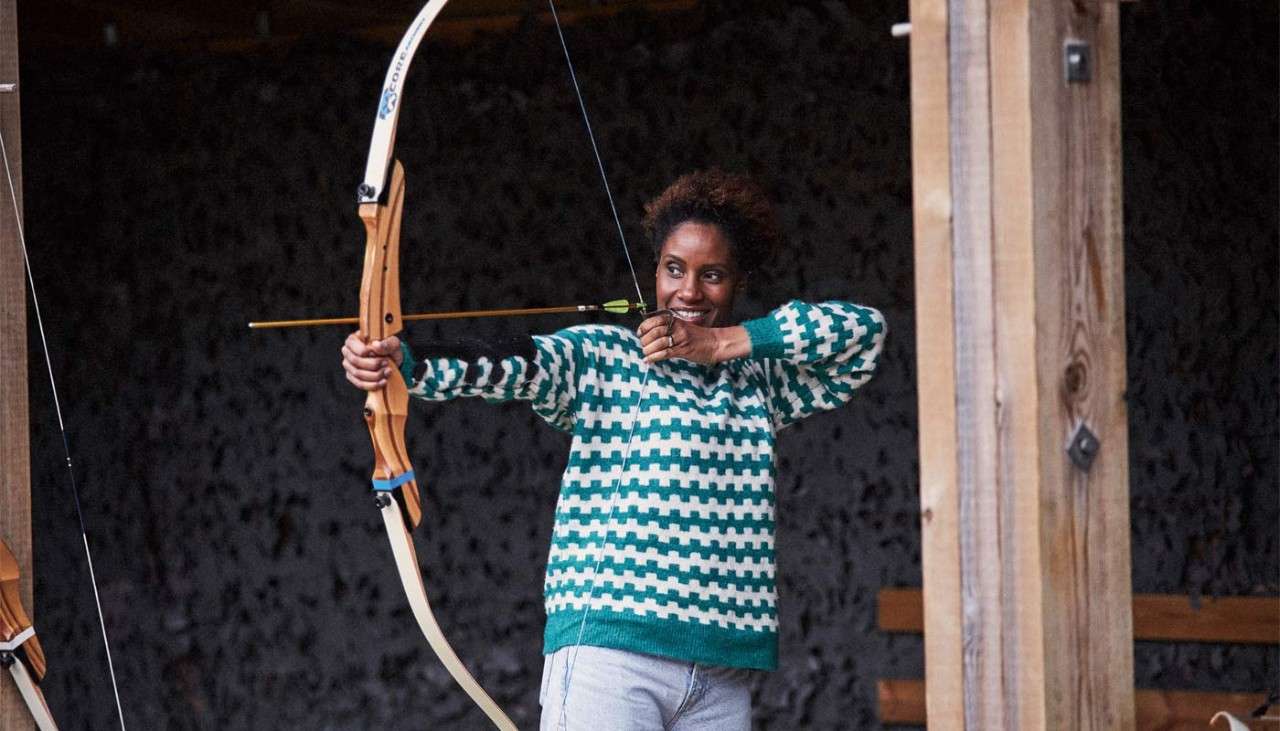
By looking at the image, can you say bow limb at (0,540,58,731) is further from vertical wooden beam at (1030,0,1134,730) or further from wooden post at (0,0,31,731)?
vertical wooden beam at (1030,0,1134,730)

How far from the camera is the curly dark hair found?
2.56m

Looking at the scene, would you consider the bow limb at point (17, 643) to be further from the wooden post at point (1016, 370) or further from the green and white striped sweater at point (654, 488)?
the wooden post at point (1016, 370)

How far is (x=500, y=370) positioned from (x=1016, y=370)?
2.40 ft

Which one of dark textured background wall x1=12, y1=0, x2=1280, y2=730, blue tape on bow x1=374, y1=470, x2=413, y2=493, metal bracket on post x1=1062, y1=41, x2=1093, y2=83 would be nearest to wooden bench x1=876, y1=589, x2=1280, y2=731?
dark textured background wall x1=12, y1=0, x2=1280, y2=730

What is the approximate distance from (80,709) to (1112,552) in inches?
162

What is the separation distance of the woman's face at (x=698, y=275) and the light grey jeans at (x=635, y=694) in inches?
19.8

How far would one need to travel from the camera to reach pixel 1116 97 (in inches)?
78.8

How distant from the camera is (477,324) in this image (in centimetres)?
487

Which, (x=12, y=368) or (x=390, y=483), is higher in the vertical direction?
(x=12, y=368)

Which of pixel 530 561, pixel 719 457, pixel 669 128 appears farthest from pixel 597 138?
pixel 719 457

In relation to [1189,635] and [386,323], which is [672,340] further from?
[1189,635]

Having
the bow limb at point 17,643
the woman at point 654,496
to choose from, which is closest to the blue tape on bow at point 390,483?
the woman at point 654,496

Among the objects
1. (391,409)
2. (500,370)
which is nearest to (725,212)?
(500,370)

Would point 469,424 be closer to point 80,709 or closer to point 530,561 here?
point 530,561
